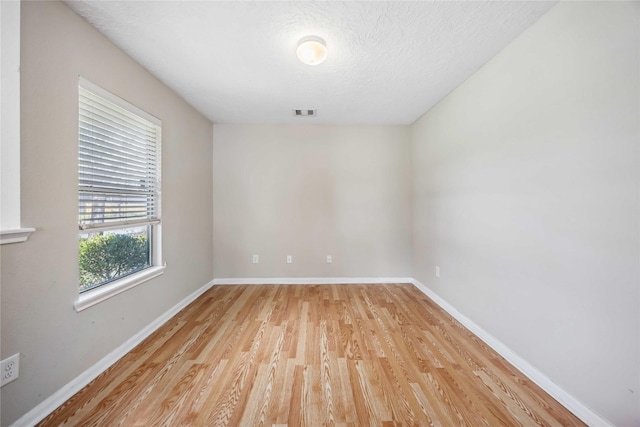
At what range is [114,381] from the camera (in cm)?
155

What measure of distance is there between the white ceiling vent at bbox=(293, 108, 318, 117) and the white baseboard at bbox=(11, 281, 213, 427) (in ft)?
9.18

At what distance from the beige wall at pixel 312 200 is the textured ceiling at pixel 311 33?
0.86 metres

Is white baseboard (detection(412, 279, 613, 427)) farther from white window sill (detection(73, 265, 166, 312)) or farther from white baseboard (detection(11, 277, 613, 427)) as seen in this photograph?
white window sill (detection(73, 265, 166, 312))

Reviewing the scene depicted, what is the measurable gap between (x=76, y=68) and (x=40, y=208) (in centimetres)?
94

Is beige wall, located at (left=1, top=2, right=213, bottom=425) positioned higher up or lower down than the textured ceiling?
lower down

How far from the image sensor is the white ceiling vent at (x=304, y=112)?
9.72 ft

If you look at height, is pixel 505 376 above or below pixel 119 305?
below

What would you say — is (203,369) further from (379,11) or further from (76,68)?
(379,11)

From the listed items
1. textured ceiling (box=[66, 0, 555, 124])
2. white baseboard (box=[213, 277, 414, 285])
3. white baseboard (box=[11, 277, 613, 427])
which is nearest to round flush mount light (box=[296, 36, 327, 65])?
textured ceiling (box=[66, 0, 555, 124])

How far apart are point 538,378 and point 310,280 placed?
2585 millimetres

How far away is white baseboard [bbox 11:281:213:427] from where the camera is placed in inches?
48.1

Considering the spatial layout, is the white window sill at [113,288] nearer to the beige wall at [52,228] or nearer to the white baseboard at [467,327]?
the beige wall at [52,228]

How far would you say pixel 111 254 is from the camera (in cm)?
184

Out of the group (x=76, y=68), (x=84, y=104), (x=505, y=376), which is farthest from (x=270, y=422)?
(x=76, y=68)
